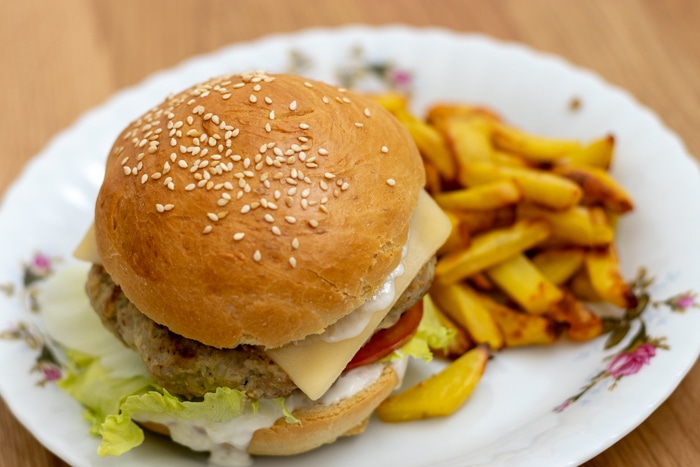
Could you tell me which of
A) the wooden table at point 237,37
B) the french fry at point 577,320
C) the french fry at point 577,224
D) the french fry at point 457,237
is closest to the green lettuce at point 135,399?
the french fry at point 457,237

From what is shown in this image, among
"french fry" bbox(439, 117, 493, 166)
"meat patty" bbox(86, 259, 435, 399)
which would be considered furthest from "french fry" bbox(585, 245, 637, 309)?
"meat patty" bbox(86, 259, 435, 399)

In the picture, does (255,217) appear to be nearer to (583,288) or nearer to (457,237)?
(457,237)

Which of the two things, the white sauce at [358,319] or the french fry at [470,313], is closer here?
the white sauce at [358,319]

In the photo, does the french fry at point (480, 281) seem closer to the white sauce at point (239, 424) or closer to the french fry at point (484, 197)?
the french fry at point (484, 197)

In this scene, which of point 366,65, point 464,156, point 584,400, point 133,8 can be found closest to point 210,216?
point 464,156

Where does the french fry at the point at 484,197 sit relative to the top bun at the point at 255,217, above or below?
below

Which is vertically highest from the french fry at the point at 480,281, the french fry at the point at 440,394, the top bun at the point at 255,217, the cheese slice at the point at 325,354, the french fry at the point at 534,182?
the top bun at the point at 255,217

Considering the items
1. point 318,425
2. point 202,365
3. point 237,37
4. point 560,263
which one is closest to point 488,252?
point 560,263
